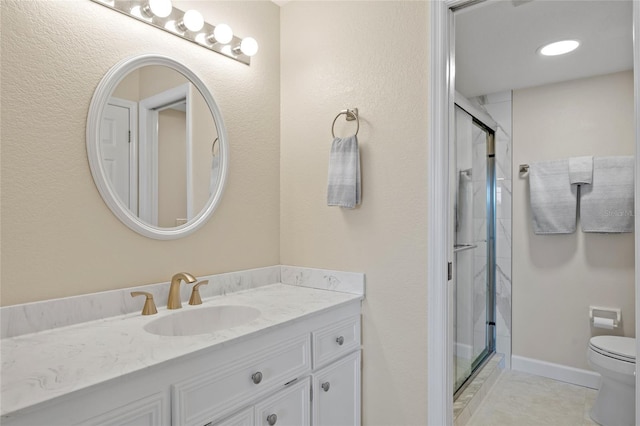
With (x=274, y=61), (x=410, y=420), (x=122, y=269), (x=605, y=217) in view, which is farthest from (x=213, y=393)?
(x=605, y=217)

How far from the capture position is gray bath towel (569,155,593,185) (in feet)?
8.84

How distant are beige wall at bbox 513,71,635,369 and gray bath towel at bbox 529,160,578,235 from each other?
11 centimetres

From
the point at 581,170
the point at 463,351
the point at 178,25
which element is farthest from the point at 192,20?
the point at 581,170

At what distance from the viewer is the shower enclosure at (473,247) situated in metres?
2.46

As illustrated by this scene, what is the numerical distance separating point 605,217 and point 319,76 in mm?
2226

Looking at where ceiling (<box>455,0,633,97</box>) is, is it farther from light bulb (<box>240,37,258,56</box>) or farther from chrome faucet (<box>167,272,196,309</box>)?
chrome faucet (<box>167,272,196,309</box>)

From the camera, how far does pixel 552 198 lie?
2.87 meters

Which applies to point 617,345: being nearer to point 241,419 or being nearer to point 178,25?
point 241,419

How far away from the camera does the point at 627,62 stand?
2.53 m

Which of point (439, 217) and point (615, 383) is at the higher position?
point (439, 217)

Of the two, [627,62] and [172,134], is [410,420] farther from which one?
[627,62]

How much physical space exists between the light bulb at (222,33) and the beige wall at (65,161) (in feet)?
0.28

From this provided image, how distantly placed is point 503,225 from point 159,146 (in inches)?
107

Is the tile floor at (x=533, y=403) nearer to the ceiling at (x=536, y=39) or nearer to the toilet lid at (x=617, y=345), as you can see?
the toilet lid at (x=617, y=345)
